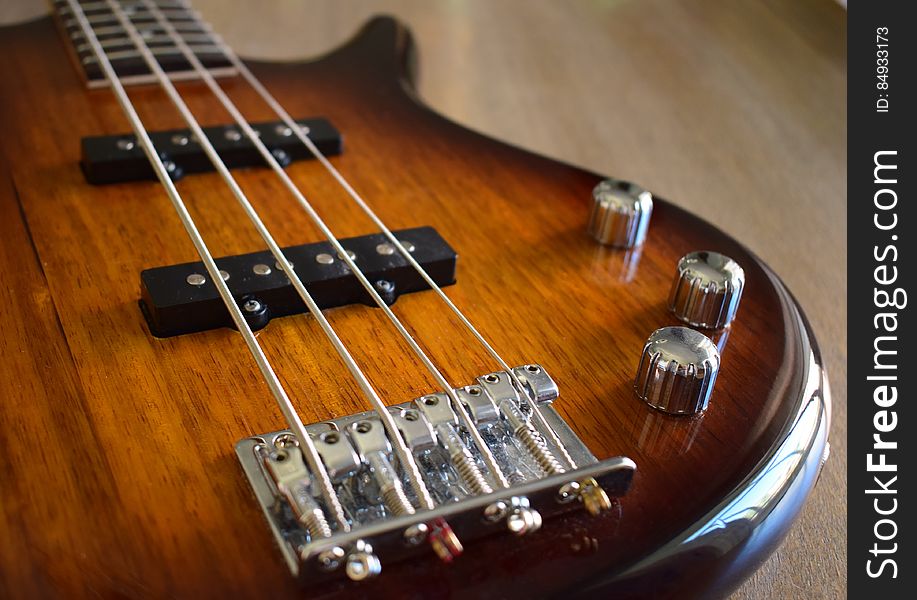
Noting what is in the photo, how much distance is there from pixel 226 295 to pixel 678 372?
1.03 ft

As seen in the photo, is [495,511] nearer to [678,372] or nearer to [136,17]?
[678,372]

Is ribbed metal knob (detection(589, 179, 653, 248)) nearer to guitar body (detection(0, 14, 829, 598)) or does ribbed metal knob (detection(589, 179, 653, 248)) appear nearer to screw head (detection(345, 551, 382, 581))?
guitar body (detection(0, 14, 829, 598))

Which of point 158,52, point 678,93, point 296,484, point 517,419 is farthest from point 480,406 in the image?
point 678,93

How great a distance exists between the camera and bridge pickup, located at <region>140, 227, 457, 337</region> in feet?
2.14

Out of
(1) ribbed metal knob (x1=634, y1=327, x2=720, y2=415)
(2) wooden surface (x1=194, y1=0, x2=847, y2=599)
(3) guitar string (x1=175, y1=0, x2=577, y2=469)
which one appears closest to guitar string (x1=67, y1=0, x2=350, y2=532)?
(3) guitar string (x1=175, y1=0, x2=577, y2=469)

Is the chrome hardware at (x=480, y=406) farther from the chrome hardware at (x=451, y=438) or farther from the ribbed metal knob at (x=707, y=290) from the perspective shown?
the ribbed metal knob at (x=707, y=290)

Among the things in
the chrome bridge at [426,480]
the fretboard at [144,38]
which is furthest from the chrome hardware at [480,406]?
the fretboard at [144,38]

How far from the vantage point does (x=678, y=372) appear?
59 centimetres

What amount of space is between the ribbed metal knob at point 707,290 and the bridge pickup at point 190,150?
15.8 inches

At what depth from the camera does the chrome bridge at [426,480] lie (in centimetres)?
47

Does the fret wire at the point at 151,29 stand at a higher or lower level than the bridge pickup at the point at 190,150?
higher

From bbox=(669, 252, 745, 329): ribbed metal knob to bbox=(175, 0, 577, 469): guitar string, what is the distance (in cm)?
15
